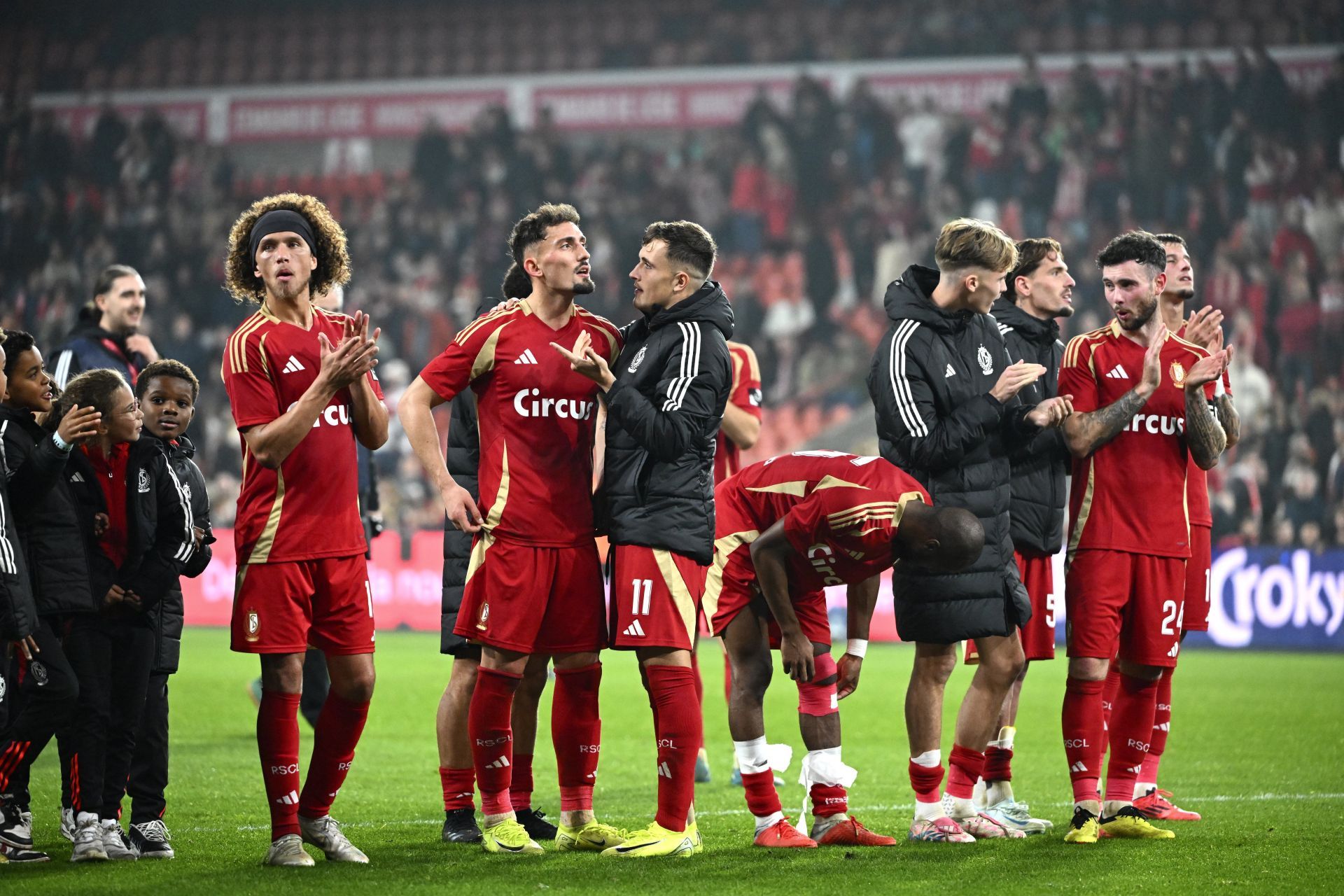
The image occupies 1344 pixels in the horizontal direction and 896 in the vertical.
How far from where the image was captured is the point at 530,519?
18.7ft

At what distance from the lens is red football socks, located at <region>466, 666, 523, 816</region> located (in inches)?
224

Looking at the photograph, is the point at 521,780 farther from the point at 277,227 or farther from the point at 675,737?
the point at 277,227

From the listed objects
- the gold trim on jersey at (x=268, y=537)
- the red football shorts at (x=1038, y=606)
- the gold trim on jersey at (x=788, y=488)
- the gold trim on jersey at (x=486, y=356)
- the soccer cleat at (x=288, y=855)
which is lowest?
the soccer cleat at (x=288, y=855)

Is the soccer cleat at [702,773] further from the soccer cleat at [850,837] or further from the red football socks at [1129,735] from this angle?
the red football socks at [1129,735]

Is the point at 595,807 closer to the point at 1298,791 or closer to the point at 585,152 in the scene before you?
the point at 1298,791

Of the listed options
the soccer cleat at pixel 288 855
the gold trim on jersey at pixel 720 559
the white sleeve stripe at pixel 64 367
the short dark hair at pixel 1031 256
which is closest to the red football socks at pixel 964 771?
the gold trim on jersey at pixel 720 559

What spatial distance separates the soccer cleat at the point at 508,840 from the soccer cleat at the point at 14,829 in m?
1.68

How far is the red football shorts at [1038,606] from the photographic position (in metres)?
6.71

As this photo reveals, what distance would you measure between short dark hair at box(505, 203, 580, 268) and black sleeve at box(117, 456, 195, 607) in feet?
5.30

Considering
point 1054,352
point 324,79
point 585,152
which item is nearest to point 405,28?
point 324,79

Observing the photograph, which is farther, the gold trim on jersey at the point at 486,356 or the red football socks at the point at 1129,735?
the red football socks at the point at 1129,735

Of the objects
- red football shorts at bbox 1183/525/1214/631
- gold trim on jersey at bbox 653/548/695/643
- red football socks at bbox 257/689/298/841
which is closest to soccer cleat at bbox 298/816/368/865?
red football socks at bbox 257/689/298/841

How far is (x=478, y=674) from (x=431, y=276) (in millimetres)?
18519

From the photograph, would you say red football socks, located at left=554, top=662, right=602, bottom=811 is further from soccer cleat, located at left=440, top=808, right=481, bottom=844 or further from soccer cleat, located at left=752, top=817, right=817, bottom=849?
soccer cleat, located at left=752, top=817, right=817, bottom=849
